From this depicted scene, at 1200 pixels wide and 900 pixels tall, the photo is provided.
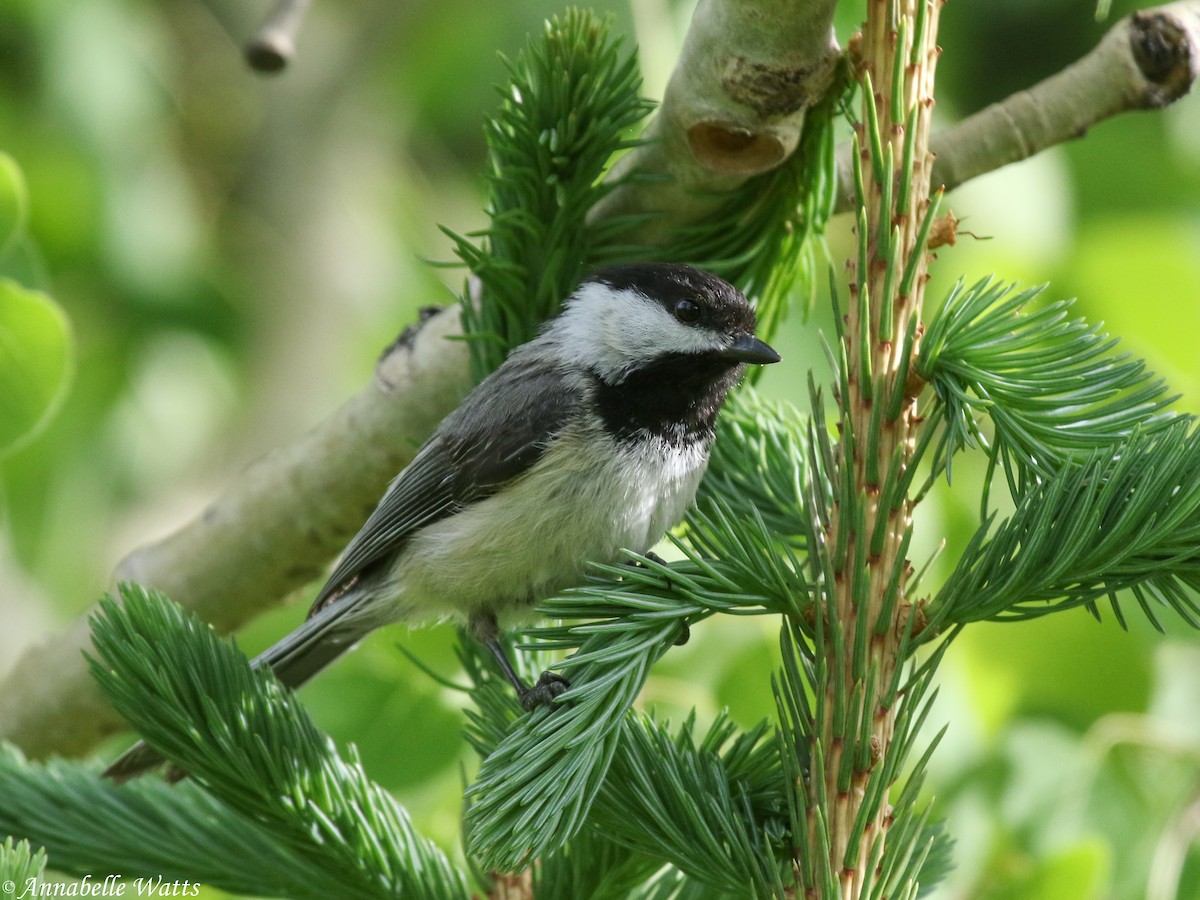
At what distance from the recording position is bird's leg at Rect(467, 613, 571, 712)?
1026 mm

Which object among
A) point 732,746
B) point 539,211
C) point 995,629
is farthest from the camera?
point 995,629

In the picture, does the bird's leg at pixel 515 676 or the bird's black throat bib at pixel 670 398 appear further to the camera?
the bird's black throat bib at pixel 670 398

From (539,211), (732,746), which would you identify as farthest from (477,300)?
(732,746)

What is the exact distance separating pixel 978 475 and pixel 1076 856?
32.4 inches

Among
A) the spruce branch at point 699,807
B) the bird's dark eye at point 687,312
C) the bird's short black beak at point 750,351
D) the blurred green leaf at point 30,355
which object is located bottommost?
the spruce branch at point 699,807

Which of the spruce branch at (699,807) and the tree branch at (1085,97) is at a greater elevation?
the tree branch at (1085,97)

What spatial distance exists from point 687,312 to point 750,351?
0.09 m

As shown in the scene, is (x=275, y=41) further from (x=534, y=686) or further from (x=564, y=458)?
(x=534, y=686)

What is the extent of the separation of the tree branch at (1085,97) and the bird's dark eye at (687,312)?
0.18 m

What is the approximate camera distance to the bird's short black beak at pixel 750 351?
1.20 metres

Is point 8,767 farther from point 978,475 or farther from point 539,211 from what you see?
point 978,475

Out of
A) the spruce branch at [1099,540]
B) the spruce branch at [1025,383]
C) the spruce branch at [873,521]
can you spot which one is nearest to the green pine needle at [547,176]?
the spruce branch at [873,521]

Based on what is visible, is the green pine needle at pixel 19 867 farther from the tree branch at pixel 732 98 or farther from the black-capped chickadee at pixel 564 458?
the tree branch at pixel 732 98

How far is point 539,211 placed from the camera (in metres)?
1.16
